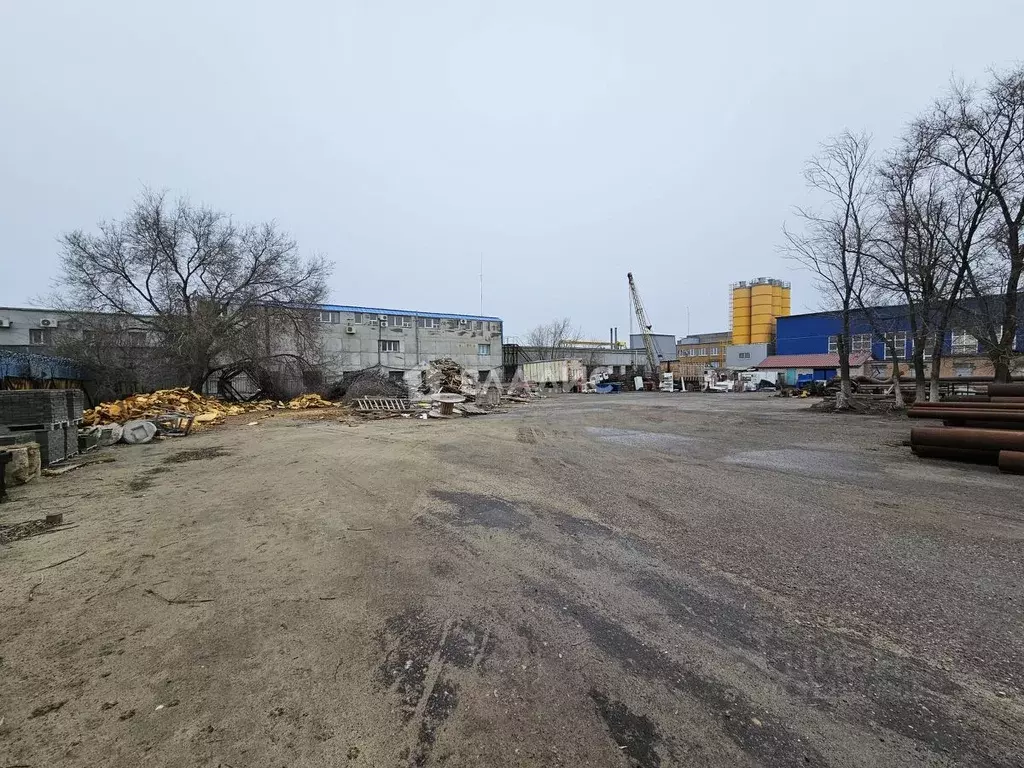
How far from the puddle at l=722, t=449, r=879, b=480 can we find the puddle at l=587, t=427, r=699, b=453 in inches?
65.4

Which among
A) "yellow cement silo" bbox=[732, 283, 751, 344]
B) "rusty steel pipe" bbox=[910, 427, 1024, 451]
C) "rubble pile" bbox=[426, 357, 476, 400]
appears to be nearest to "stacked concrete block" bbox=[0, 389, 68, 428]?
"rubble pile" bbox=[426, 357, 476, 400]

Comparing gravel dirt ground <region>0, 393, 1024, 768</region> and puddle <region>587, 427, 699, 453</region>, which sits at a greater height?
gravel dirt ground <region>0, 393, 1024, 768</region>

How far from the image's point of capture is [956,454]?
8.34 m

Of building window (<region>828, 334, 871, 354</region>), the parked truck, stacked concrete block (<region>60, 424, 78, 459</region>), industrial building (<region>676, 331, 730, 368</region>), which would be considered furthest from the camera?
industrial building (<region>676, 331, 730, 368</region>)

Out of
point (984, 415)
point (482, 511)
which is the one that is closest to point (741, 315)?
point (984, 415)

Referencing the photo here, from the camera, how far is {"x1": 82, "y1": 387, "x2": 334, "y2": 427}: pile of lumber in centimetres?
1639

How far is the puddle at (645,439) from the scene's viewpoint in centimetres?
1105

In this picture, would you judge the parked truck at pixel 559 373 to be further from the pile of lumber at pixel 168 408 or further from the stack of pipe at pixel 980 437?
the stack of pipe at pixel 980 437

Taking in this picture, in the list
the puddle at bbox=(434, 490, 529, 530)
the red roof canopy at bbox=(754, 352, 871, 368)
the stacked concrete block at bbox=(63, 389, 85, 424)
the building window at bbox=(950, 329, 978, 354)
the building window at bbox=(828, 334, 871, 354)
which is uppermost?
the building window at bbox=(828, 334, 871, 354)

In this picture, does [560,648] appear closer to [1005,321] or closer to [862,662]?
[862,662]

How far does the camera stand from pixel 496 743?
6.87 ft

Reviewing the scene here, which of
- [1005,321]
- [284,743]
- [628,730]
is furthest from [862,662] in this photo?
[1005,321]

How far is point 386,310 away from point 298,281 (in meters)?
19.2

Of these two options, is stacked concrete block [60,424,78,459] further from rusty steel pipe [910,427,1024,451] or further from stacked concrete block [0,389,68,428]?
rusty steel pipe [910,427,1024,451]
